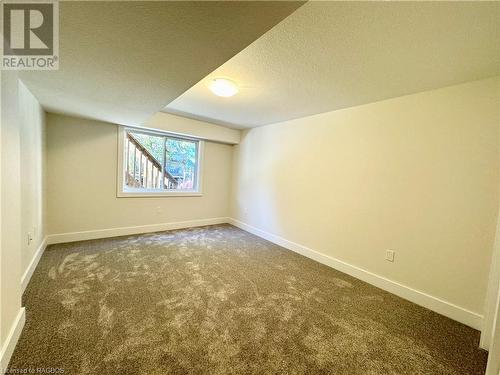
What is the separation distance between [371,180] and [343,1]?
1.93 m

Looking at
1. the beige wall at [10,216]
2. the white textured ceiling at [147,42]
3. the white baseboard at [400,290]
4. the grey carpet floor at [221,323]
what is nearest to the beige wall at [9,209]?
the beige wall at [10,216]

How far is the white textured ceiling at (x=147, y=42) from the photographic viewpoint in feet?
2.95

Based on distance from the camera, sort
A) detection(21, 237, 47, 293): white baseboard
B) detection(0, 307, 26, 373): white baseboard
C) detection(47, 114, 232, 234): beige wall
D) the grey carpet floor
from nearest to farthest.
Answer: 1. detection(0, 307, 26, 373): white baseboard
2. the grey carpet floor
3. detection(21, 237, 47, 293): white baseboard
4. detection(47, 114, 232, 234): beige wall

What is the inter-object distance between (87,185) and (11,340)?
8.24 feet

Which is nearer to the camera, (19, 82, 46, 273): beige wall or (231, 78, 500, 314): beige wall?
(231, 78, 500, 314): beige wall

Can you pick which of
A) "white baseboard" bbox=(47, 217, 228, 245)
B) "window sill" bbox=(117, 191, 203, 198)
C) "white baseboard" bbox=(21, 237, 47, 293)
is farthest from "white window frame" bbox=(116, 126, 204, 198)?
"white baseboard" bbox=(21, 237, 47, 293)

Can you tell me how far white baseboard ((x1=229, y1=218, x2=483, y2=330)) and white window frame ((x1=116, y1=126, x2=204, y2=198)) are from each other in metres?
2.22

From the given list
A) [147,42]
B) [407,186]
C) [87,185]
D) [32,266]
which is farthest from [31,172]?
[407,186]

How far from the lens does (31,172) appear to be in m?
2.22

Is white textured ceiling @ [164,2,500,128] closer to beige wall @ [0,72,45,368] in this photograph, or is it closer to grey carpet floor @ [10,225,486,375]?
beige wall @ [0,72,45,368]

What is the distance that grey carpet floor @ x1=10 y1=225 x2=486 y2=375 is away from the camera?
4.32 feet

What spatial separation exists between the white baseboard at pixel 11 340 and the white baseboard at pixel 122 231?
202 cm

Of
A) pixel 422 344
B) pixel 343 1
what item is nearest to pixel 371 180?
pixel 422 344

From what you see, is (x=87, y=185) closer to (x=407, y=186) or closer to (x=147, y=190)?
(x=147, y=190)
